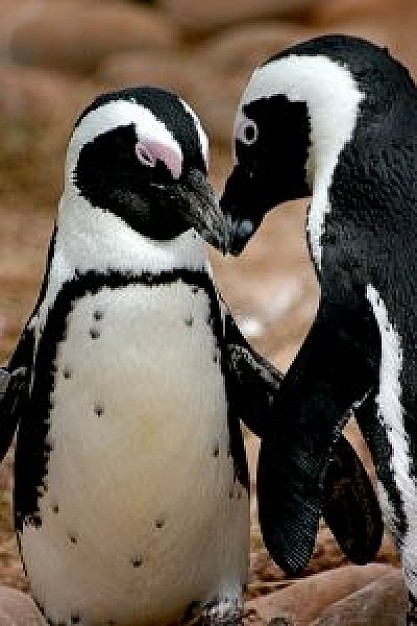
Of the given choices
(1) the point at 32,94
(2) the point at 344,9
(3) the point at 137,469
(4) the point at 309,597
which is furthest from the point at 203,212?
(2) the point at 344,9

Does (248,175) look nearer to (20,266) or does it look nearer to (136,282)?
(136,282)

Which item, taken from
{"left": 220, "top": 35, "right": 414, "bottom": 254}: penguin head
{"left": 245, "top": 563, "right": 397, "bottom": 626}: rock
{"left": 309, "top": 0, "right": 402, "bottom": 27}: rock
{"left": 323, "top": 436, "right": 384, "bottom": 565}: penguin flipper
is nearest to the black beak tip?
{"left": 220, "top": 35, "right": 414, "bottom": 254}: penguin head

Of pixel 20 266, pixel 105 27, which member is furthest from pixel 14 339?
pixel 105 27

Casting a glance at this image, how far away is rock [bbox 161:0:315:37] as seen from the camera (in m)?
6.12

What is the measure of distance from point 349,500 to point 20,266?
7.48 feet

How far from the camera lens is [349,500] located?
2.30 meters

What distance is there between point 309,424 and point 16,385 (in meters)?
0.45

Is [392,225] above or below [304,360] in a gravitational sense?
above

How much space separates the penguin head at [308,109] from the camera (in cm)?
205

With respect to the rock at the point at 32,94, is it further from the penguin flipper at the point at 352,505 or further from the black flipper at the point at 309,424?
the black flipper at the point at 309,424

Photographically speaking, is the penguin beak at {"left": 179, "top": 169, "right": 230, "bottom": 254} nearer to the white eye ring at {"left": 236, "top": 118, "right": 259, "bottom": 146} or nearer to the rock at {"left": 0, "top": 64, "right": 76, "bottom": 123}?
the white eye ring at {"left": 236, "top": 118, "right": 259, "bottom": 146}

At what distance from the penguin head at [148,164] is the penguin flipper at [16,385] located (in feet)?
0.77

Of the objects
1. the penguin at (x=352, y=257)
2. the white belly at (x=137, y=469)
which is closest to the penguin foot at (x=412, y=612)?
the penguin at (x=352, y=257)

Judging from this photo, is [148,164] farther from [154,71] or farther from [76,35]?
[76,35]
